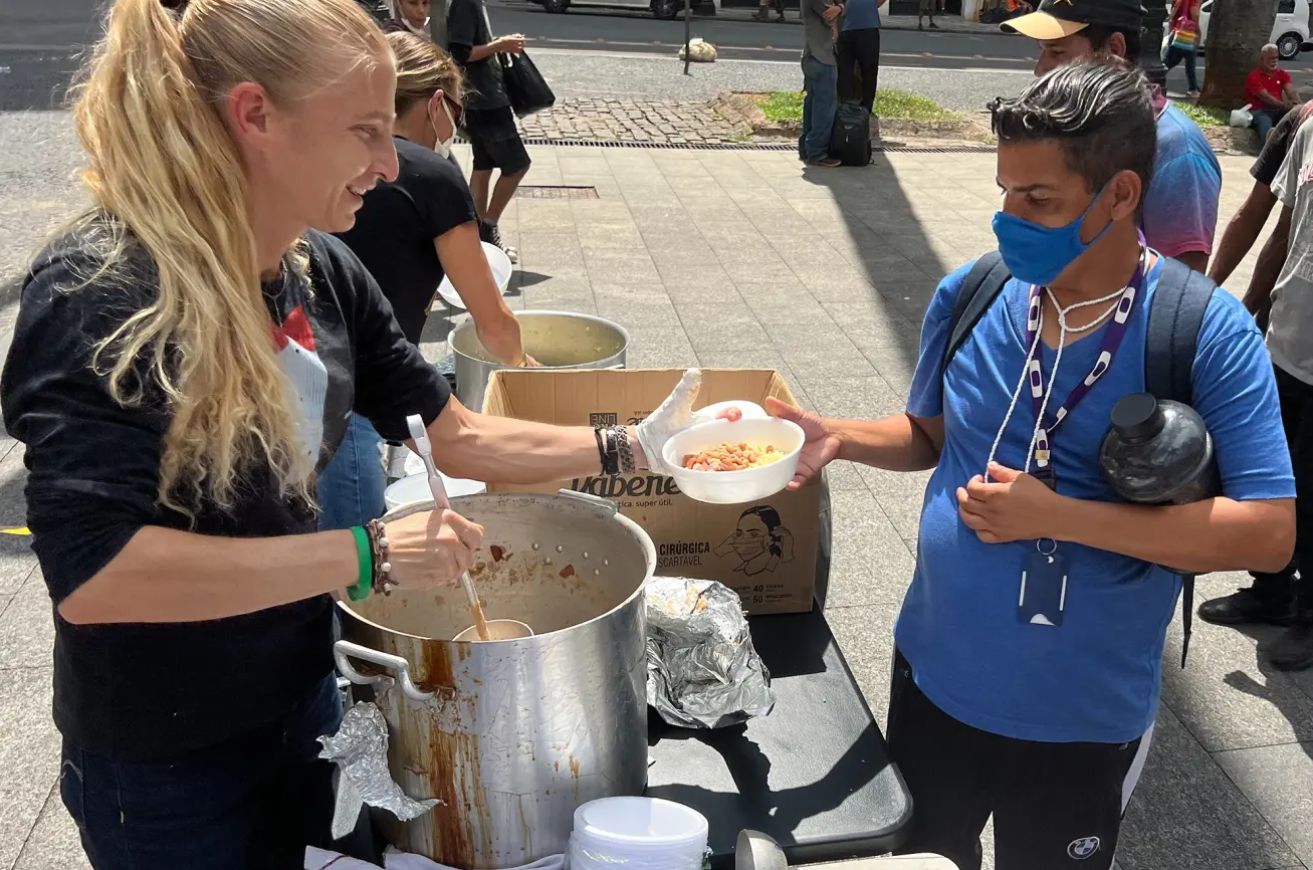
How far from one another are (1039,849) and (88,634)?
150cm

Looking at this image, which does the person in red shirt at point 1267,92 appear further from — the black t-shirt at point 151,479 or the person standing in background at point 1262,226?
the black t-shirt at point 151,479

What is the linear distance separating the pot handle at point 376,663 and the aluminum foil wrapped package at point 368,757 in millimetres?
52

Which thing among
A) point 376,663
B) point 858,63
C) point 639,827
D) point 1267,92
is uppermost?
point 376,663

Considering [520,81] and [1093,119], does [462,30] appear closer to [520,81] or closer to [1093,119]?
[520,81]

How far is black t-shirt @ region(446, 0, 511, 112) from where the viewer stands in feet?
20.5

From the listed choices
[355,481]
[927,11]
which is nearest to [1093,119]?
[355,481]

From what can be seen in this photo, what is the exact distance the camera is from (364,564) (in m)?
1.28

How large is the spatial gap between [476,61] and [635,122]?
5111mm

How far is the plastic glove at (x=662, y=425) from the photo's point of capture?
76.4 inches

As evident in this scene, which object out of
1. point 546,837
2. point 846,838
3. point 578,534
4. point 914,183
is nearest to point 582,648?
point 546,837

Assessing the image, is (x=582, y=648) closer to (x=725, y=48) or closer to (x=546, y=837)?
(x=546, y=837)

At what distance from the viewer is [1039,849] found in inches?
69.4

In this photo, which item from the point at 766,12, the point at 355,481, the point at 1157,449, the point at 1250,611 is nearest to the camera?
the point at 1157,449

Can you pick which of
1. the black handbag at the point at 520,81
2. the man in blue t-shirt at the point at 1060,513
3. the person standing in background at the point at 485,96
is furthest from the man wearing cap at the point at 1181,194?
the black handbag at the point at 520,81
